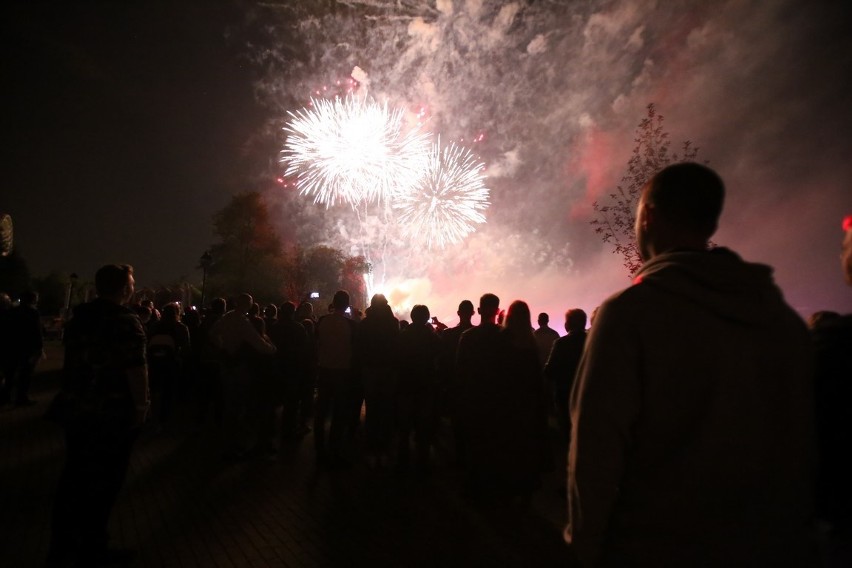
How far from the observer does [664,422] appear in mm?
1445

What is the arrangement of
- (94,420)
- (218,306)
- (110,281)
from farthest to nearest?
(218,306) → (110,281) → (94,420)

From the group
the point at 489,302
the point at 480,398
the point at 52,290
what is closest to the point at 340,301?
the point at 489,302

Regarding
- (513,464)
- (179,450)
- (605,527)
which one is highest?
(605,527)

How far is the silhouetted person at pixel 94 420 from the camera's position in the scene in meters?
3.59

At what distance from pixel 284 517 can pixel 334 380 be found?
7.24 feet

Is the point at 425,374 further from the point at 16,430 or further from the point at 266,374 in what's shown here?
the point at 16,430

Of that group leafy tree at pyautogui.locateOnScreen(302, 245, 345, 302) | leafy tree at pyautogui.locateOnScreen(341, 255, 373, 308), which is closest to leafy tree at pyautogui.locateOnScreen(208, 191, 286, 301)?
leafy tree at pyautogui.locateOnScreen(302, 245, 345, 302)

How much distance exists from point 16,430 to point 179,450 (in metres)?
3.16

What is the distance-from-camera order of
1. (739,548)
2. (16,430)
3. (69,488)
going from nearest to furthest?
1. (739,548)
2. (69,488)
3. (16,430)

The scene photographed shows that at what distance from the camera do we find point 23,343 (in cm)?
920

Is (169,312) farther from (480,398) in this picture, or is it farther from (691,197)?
(691,197)

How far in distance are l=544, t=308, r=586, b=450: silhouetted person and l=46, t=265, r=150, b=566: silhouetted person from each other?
472cm

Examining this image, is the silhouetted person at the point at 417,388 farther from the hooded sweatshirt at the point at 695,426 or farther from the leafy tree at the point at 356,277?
the leafy tree at the point at 356,277

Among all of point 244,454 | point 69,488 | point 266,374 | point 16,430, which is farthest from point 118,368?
point 16,430
